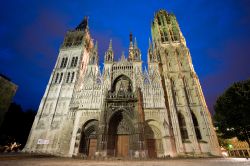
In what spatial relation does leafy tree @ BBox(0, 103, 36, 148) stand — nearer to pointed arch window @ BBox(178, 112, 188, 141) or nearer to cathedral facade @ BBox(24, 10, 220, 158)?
cathedral facade @ BBox(24, 10, 220, 158)

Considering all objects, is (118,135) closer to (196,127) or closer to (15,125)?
(196,127)

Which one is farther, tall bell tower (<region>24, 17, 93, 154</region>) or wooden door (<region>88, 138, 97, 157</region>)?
tall bell tower (<region>24, 17, 93, 154</region>)

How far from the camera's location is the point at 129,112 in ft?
65.0

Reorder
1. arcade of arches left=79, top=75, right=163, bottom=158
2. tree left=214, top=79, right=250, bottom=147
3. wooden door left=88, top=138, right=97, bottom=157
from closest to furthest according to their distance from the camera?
tree left=214, top=79, right=250, bottom=147, arcade of arches left=79, top=75, right=163, bottom=158, wooden door left=88, top=138, right=97, bottom=157

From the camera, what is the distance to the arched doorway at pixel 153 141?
18788 millimetres

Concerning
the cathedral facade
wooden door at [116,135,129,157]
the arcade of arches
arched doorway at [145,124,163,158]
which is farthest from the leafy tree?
arched doorway at [145,124,163,158]

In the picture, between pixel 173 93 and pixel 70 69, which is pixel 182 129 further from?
pixel 70 69

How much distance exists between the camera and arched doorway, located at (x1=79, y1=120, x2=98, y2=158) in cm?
1964

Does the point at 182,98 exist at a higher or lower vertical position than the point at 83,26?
lower

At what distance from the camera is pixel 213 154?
1898cm

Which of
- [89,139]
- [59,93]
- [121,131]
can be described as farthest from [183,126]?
[59,93]

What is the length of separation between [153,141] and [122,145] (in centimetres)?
436

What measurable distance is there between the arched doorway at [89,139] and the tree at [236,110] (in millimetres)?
17279

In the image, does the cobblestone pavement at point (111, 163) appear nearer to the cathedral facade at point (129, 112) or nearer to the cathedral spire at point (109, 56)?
the cathedral facade at point (129, 112)
